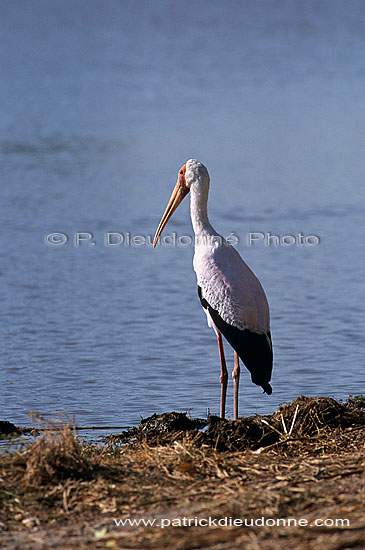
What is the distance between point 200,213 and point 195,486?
2962 millimetres

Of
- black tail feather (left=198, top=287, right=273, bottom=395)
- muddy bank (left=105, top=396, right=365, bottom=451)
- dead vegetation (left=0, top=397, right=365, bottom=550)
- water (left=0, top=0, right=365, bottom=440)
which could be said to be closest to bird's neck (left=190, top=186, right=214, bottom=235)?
black tail feather (left=198, top=287, right=273, bottom=395)

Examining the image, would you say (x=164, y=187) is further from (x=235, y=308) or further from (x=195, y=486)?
(x=195, y=486)

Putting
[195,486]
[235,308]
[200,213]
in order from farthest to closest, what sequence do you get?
[200,213] < [235,308] < [195,486]

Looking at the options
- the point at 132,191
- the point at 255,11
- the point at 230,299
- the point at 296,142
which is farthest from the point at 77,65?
the point at 230,299

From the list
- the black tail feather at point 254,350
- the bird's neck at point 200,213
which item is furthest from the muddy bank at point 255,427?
the bird's neck at point 200,213

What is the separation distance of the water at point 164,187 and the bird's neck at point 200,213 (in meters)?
1.34

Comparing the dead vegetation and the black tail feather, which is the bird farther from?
the dead vegetation

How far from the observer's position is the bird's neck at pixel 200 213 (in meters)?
6.89

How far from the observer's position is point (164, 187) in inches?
708

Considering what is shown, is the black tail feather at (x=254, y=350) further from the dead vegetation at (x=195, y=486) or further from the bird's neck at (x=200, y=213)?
the bird's neck at (x=200, y=213)

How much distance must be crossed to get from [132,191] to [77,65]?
20379 mm

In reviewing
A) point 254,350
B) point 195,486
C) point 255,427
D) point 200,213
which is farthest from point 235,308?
point 195,486

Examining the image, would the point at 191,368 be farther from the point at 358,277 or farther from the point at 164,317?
the point at 358,277

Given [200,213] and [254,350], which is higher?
[200,213]
